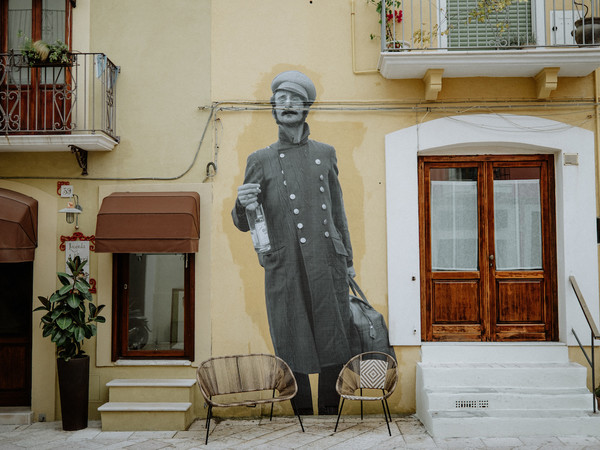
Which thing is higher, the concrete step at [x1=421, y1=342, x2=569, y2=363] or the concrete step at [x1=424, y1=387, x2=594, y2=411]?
the concrete step at [x1=421, y1=342, x2=569, y2=363]

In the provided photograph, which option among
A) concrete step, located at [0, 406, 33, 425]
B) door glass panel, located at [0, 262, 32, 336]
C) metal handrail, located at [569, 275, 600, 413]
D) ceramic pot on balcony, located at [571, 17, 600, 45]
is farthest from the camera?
door glass panel, located at [0, 262, 32, 336]

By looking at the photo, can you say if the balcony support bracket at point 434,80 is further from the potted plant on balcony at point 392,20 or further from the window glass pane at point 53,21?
the window glass pane at point 53,21

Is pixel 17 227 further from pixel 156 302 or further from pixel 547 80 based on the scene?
pixel 547 80

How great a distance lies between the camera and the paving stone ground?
20.1 feet

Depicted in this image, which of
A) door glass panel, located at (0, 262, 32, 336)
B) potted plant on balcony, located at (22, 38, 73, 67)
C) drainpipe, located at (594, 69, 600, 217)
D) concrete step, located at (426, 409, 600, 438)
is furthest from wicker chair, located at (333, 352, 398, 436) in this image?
potted plant on balcony, located at (22, 38, 73, 67)

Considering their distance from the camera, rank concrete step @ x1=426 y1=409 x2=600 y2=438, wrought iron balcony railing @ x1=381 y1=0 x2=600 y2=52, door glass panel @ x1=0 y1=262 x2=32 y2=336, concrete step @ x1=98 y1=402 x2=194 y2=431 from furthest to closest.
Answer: door glass panel @ x1=0 y1=262 x2=32 y2=336 < wrought iron balcony railing @ x1=381 y1=0 x2=600 y2=52 < concrete step @ x1=98 y1=402 x2=194 y2=431 < concrete step @ x1=426 y1=409 x2=600 y2=438

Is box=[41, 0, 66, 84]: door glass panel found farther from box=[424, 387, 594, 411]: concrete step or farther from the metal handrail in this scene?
the metal handrail

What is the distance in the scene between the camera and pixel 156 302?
7.52 metres

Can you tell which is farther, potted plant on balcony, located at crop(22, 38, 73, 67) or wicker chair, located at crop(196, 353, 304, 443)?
potted plant on balcony, located at crop(22, 38, 73, 67)

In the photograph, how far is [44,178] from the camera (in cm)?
752

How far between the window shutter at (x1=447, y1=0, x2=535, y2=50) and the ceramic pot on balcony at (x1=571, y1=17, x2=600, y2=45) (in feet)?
2.04

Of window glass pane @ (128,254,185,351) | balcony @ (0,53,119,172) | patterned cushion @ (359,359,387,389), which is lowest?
patterned cushion @ (359,359,387,389)

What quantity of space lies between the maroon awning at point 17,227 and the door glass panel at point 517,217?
6119 mm

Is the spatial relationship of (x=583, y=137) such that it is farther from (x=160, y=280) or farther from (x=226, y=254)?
(x=160, y=280)
